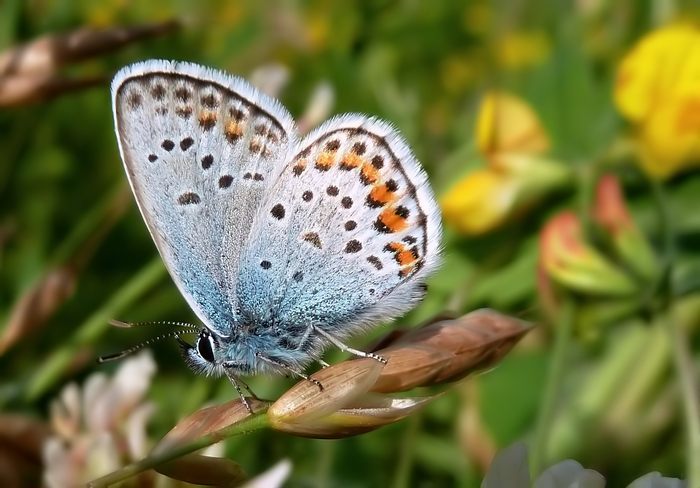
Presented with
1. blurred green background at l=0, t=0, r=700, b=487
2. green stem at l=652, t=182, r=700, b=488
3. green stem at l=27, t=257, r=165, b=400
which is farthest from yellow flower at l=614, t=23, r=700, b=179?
green stem at l=27, t=257, r=165, b=400

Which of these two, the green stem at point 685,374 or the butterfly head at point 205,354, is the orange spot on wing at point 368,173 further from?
the green stem at point 685,374

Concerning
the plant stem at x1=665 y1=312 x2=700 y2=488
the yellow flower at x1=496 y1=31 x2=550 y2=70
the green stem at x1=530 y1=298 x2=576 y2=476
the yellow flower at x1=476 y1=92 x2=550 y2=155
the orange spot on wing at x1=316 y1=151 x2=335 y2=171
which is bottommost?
the plant stem at x1=665 y1=312 x2=700 y2=488

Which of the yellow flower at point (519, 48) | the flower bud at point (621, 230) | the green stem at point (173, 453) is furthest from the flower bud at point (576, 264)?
the yellow flower at point (519, 48)

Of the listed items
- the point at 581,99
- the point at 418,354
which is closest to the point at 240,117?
the point at 418,354

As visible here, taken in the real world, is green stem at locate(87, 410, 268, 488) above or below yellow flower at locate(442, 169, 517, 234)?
below

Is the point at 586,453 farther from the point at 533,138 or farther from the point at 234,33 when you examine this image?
the point at 234,33

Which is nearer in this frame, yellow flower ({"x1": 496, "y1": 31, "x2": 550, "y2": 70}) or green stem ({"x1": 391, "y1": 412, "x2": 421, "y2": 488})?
green stem ({"x1": 391, "y1": 412, "x2": 421, "y2": 488})

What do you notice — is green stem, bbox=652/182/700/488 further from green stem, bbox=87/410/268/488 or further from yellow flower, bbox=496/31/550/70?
yellow flower, bbox=496/31/550/70

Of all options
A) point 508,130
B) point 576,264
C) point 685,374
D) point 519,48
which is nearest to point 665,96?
point 508,130
